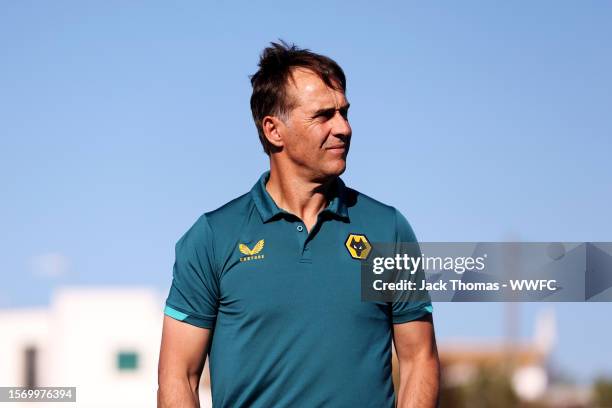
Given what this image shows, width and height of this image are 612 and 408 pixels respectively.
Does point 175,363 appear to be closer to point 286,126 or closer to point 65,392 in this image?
point 286,126

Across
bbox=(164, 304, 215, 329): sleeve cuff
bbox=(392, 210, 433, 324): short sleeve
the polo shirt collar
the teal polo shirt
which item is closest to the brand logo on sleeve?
the teal polo shirt

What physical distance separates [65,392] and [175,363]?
4.45 meters

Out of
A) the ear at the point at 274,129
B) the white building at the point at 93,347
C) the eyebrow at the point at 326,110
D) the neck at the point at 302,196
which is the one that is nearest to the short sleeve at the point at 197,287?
the neck at the point at 302,196

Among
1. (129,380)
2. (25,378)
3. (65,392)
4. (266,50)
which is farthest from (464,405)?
(266,50)

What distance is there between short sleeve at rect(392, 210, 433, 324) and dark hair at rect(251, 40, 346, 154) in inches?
26.1

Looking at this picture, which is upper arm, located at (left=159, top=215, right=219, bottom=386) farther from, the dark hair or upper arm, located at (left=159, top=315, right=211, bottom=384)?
the dark hair

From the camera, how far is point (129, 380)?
55.5 m

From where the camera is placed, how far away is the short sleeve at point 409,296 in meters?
5.26

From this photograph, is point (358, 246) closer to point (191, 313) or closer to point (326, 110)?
point (326, 110)

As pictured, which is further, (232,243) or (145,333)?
(145,333)

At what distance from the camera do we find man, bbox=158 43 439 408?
5156mm


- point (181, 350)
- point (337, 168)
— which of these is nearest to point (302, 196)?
point (337, 168)

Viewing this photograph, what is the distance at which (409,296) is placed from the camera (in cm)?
528

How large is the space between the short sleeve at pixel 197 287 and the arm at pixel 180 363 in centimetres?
4
